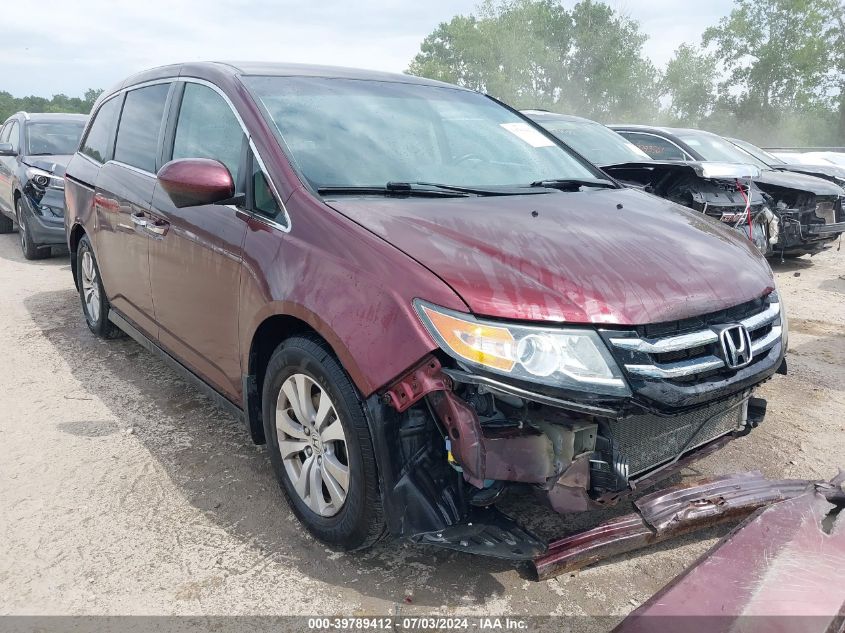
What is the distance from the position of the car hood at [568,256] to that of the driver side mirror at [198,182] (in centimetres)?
49

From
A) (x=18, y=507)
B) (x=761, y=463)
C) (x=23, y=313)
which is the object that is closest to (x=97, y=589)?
(x=18, y=507)

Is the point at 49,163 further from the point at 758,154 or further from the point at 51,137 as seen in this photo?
the point at 758,154

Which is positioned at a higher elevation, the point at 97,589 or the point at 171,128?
the point at 171,128

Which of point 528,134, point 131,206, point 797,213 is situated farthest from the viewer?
point 797,213

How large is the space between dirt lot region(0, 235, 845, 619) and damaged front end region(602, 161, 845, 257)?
218 centimetres

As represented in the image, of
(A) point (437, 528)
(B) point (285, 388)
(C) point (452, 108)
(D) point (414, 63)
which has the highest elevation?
(D) point (414, 63)

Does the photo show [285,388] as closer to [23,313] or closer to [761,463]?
[761,463]

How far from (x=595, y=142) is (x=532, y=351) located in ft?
18.2

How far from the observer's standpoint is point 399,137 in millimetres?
2973

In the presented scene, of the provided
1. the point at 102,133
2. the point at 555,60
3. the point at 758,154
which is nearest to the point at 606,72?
the point at 555,60

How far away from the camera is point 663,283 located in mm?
2158

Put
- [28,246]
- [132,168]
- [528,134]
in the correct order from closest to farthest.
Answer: [528,134]
[132,168]
[28,246]

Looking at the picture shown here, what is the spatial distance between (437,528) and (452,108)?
2152 mm

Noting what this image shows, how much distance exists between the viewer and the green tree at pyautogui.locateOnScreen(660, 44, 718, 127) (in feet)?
171
